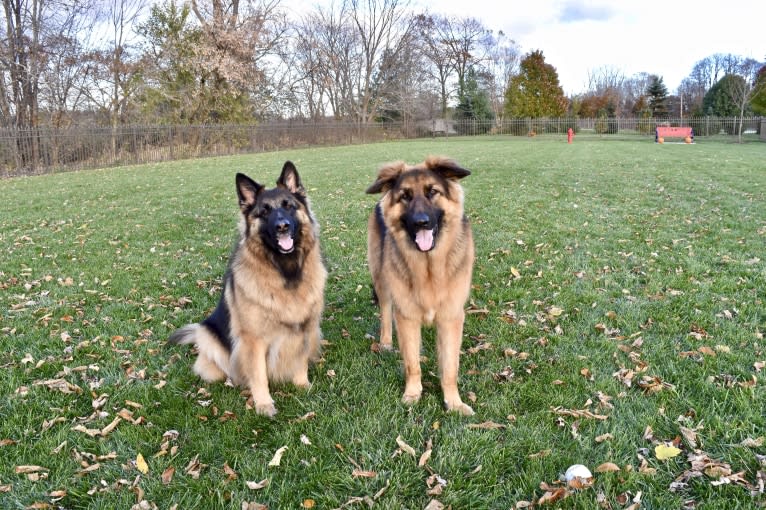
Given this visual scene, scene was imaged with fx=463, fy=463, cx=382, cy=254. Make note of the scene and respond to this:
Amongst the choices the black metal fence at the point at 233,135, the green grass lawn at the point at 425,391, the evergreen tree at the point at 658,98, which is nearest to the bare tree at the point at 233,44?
the black metal fence at the point at 233,135

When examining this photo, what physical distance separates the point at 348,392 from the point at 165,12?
31742 mm

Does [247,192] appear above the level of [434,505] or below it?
above

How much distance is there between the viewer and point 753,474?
246cm

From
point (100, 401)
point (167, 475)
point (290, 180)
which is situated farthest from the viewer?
point (290, 180)

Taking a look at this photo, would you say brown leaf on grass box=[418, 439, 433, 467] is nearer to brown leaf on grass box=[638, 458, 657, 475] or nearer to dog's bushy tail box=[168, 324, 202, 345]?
brown leaf on grass box=[638, 458, 657, 475]

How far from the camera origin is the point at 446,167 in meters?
3.30

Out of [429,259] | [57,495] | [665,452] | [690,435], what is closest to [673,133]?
[690,435]

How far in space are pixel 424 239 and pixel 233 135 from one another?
27.2 meters

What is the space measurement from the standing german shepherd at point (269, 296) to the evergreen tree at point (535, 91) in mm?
50212

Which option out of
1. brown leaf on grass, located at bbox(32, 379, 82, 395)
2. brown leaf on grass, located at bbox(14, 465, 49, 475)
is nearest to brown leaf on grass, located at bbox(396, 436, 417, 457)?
brown leaf on grass, located at bbox(14, 465, 49, 475)

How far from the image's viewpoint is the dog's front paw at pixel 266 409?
3336 mm

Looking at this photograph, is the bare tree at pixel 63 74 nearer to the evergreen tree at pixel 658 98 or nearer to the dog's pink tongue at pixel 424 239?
the dog's pink tongue at pixel 424 239

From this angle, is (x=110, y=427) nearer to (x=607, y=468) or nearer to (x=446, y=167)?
(x=446, y=167)

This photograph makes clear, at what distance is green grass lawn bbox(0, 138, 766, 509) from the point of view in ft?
8.43
